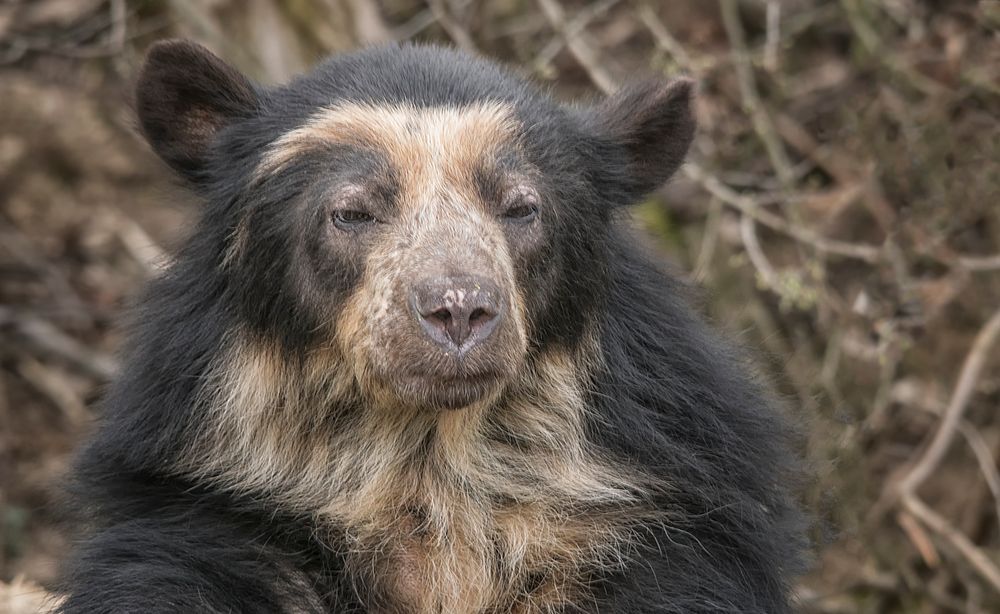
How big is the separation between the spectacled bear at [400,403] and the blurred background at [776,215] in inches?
42.2

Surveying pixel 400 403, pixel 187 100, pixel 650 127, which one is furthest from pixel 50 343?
pixel 650 127

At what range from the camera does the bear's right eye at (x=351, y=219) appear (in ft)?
17.8

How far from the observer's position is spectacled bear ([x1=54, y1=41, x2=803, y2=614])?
18.1 ft

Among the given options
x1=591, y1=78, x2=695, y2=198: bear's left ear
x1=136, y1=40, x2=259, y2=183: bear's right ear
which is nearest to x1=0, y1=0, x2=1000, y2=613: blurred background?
x1=591, y1=78, x2=695, y2=198: bear's left ear

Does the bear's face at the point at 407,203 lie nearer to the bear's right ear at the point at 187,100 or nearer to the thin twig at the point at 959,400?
the bear's right ear at the point at 187,100

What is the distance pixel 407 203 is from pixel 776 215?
5.41 m

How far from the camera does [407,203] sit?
17.8 feet

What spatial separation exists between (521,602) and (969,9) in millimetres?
5470

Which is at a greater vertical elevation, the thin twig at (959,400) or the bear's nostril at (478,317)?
the bear's nostril at (478,317)

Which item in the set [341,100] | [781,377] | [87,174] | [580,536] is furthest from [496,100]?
[87,174]

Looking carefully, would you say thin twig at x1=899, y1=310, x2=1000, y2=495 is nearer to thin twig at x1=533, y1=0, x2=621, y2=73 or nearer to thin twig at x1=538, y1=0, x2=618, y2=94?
thin twig at x1=538, y1=0, x2=618, y2=94

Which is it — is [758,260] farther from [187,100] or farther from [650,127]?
[187,100]

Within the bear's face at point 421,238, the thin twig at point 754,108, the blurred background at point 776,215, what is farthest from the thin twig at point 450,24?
the bear's face at point 421,238

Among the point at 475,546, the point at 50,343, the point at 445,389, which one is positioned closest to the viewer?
the point at 445,389
